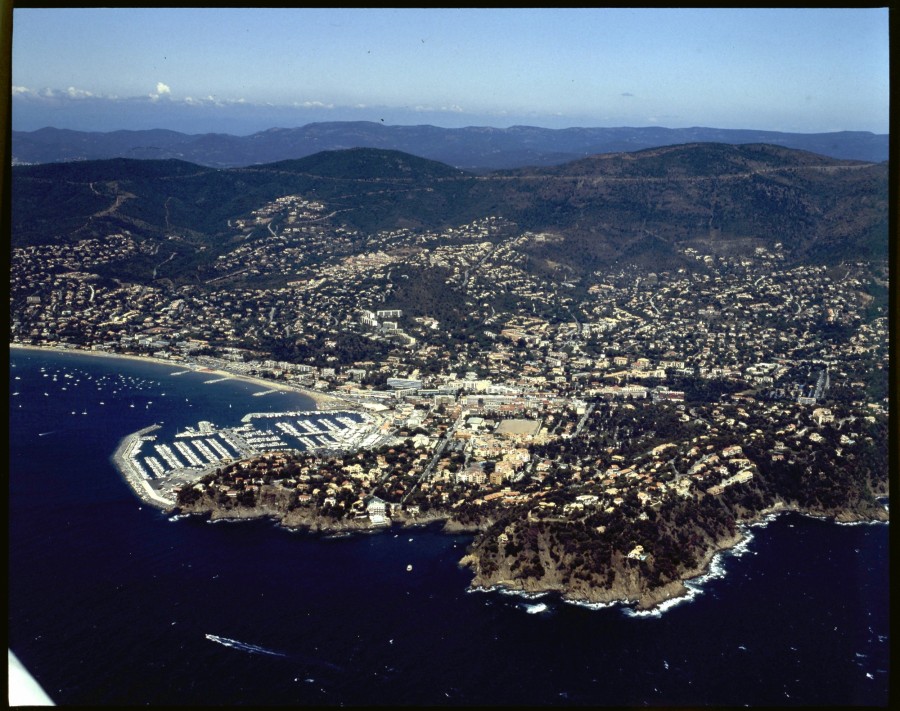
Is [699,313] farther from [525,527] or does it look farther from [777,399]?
[525,527]

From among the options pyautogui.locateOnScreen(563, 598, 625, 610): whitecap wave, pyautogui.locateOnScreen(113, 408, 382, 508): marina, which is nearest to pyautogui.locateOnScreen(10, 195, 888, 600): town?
pyautogui.locateOnScreen(113, 408, 382, 508): marina

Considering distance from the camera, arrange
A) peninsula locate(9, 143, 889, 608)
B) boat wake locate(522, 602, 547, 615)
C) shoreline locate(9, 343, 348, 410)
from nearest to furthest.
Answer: boat wake locate(522, 602, 547, 615) < peninsula locate(9, 143, 889, 608) < shoreline locate(9, 343, 348, 410)

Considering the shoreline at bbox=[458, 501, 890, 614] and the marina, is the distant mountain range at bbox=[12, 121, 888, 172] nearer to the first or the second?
the marina

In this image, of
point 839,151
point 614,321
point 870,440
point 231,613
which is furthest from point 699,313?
point 839,151

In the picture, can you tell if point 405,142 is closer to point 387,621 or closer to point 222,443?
point 222,443

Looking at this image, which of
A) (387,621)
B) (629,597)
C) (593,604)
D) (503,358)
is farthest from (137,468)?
(503,358)
